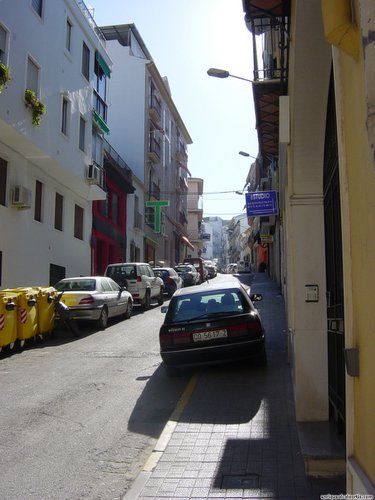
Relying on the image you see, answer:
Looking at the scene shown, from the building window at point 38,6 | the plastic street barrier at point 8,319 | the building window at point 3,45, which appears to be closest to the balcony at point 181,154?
the building window at point 38,6

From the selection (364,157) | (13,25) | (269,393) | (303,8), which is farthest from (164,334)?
(13,25)

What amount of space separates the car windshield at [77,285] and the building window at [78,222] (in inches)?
324

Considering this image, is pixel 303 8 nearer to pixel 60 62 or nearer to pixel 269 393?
pixel 269 393

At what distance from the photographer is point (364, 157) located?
2363 millimetres

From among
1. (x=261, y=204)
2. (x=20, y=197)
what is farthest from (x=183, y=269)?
(x=20, y=197)

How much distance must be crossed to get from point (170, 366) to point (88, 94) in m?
17.5

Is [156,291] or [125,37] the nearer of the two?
[156,291]

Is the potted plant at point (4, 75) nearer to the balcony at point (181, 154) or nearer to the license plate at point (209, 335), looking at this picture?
the license plate at point (209, 335)

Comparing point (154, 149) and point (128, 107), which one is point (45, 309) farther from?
point (154, 149)

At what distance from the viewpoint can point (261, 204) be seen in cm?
1872

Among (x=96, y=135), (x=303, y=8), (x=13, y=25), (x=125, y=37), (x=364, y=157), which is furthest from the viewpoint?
(x=125, y=37)

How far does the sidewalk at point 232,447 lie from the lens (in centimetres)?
436

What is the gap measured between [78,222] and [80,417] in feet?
Answer: 59.8

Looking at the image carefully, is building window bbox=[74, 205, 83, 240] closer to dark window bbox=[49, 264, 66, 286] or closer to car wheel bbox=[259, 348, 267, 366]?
dark window bbox=[49, 264, 66, 286]
